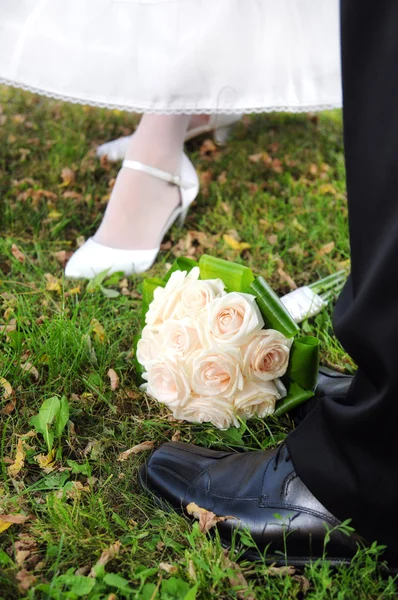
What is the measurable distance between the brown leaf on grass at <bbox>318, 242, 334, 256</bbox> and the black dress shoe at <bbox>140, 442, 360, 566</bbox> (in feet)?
3.18

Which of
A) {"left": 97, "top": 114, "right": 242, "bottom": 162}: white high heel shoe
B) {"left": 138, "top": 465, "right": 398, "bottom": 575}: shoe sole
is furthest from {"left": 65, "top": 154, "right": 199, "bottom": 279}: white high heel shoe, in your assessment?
{"left": 138, "top": 465, "right": 398, "bottom": 575}: shoe sole

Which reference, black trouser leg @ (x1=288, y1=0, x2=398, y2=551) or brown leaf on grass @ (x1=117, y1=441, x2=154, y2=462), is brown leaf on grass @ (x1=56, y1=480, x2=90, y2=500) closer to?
brown leaf on grass @ (x1=117, y1=441, x2=154, y2=462)

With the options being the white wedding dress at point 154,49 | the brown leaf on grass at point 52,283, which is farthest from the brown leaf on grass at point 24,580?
the white wedding dress at point 154,49

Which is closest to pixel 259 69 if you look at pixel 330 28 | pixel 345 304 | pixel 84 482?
pixel 330 28

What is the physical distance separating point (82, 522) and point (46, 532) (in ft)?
0.25

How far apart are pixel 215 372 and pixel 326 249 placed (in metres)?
0.92

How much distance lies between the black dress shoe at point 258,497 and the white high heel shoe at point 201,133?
1.50 metres

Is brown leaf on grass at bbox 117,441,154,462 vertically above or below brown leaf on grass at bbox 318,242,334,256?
below

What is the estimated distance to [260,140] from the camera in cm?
273

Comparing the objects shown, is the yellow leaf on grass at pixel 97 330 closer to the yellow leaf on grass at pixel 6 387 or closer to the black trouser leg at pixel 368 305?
the yellow leaf on grass at pixel 6 387

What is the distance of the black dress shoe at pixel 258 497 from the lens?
1067mm

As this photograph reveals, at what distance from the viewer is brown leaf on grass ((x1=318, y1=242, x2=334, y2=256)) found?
6.72ft

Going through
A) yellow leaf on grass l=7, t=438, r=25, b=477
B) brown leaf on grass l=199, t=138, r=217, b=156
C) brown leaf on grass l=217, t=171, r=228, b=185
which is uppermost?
brown leaf on grass l=199, t=138, r=217, b=156

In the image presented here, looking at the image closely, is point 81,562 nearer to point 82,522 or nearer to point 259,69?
point 82,522
